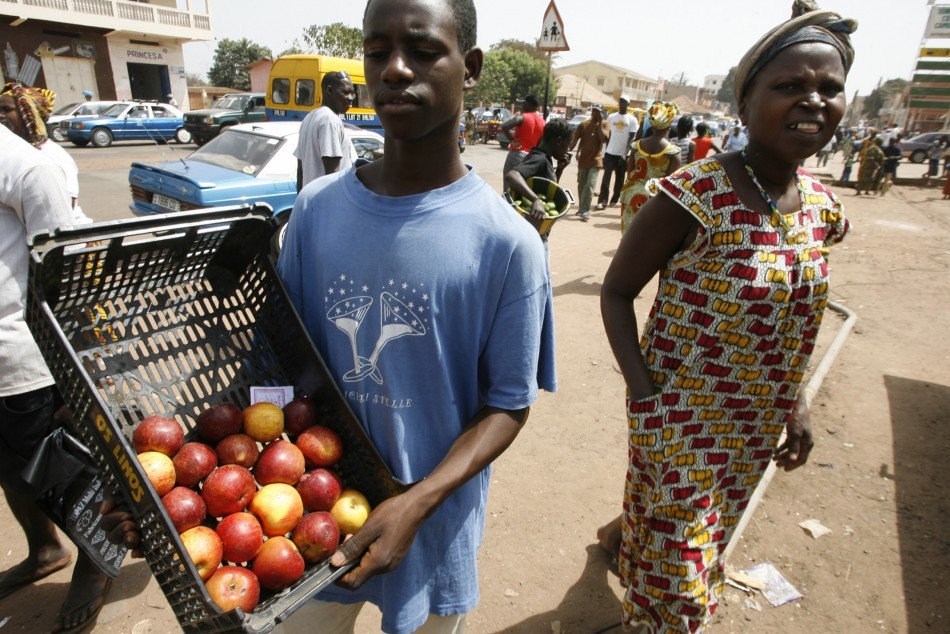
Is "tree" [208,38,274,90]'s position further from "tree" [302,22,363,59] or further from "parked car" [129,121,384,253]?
"parked car" [129,121,384,253]

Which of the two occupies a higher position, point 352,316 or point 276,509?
point 352,316

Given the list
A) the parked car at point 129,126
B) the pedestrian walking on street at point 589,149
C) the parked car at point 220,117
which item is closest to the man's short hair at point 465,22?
the pedestrian walking on street at point 589,149

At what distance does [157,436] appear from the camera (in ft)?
3.99

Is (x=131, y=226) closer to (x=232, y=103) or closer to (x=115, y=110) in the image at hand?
(x=115, y=110)

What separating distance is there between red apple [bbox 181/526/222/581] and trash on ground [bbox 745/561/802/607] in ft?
8.36

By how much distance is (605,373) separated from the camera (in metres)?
4.78

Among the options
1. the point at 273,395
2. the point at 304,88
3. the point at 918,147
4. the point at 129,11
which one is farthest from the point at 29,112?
the point at 918,147

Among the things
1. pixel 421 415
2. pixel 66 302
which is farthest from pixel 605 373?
pixel 66 302

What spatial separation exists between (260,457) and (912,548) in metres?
3.39

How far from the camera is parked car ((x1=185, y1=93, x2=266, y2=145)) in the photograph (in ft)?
63.7

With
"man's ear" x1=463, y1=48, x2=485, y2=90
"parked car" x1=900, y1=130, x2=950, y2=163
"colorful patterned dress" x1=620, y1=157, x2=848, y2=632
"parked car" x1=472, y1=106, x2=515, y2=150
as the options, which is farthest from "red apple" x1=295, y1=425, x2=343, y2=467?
"parked car" x1=900, y1=130, x2=950, y2=163

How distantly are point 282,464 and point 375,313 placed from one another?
1.36ft

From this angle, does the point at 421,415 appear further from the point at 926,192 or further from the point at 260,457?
the point at 926,192

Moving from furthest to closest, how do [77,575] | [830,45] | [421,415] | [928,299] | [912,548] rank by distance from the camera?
[928,299] < [912,548] < [77,575] < [830,45] < [421,415]
